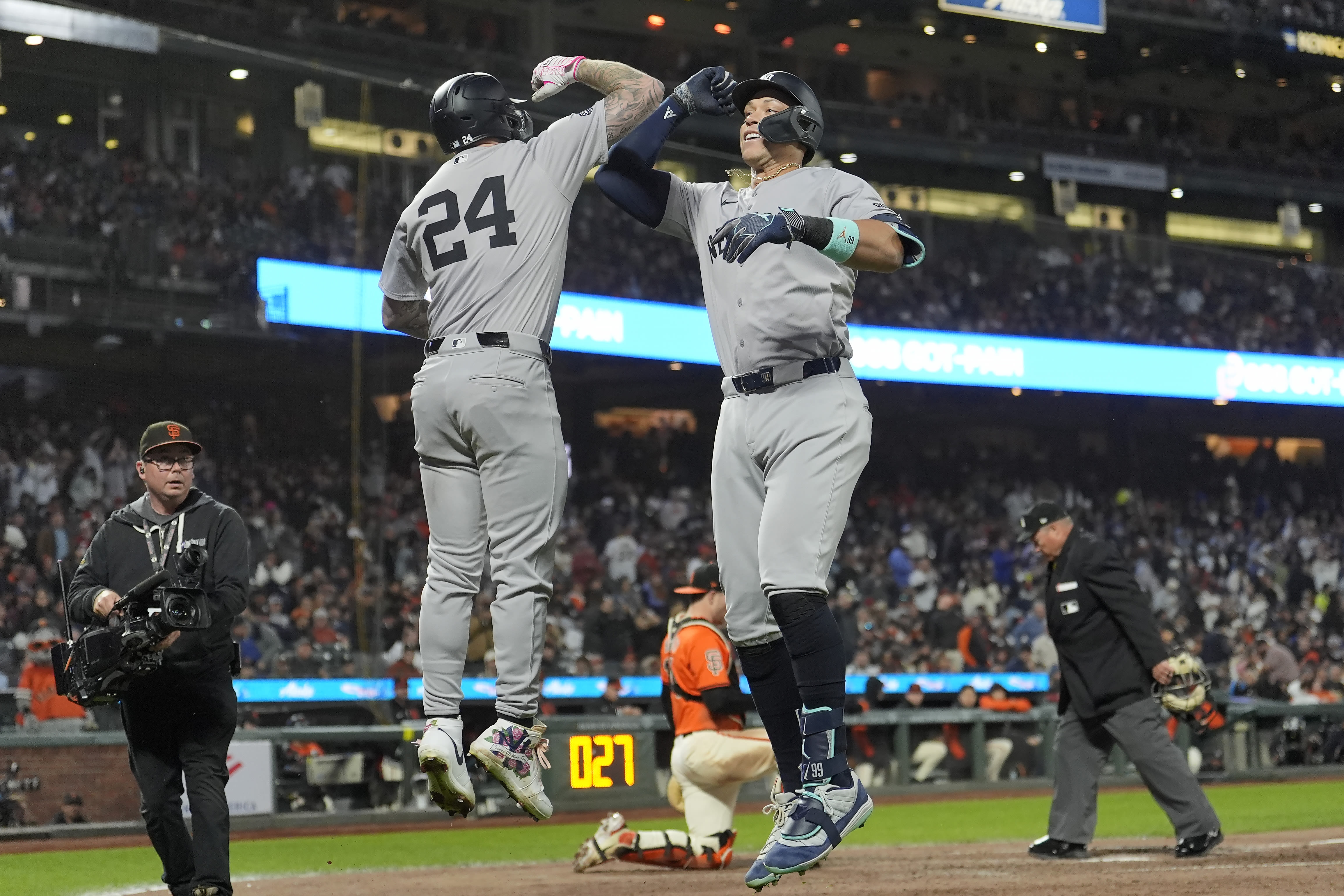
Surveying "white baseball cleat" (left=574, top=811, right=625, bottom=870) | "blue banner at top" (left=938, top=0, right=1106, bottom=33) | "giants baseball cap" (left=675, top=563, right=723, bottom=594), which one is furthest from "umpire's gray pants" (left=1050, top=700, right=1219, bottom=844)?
"blue banner at top" (left=938, top=0, right=1106, bottom=33)

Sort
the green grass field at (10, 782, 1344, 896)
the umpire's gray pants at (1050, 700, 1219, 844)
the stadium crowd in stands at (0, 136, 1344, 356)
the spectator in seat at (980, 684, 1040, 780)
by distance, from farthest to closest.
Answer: the spectator in seat at (980, 684, 1040, 780), the stadium crowd in stands at (0, 136, 1344, 356), the green grass field at (10, 782, 1344, 896), the umpire's gray pants at (1050, 700, 1219, 844)

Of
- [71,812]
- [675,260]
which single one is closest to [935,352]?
[675,260]

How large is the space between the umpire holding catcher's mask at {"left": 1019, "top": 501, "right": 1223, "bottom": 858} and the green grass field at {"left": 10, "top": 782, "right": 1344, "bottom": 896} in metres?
2.10

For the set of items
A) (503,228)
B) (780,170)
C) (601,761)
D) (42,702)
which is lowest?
(601,761)

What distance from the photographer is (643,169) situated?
517 centimetres

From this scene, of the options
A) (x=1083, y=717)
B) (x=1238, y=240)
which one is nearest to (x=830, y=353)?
(x=1083, y=717)

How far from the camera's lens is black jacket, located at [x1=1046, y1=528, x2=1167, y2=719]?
28.9ft

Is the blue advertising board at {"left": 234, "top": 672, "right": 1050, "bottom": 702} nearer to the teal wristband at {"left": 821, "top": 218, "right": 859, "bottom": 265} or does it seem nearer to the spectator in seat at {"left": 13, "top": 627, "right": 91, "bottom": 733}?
the spectator in seat at {"left": 13, "top": 627, "right": 91, "bottom": 733}

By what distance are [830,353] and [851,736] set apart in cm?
1149

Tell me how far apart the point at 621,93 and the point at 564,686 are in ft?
36.3

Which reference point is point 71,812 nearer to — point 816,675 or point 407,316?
point 407,316

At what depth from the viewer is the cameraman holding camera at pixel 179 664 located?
634 centimetres

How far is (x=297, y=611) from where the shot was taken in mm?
13703

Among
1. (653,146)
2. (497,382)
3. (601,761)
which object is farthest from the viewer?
(601,761)
